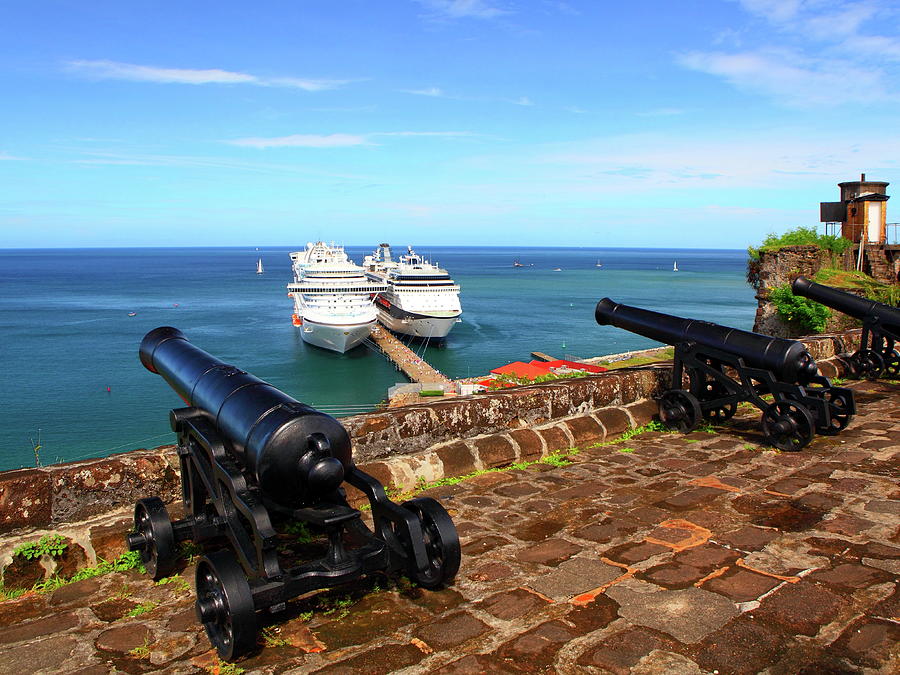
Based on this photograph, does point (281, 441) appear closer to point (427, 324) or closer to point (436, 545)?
point (436, 545)

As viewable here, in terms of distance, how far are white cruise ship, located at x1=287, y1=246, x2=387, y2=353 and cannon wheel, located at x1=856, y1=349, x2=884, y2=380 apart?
38534 millimetres

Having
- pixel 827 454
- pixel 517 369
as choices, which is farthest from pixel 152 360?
pixel 517 369

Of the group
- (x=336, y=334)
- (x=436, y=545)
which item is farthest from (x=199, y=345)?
(x=436, y=545)

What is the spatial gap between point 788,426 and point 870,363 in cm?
341

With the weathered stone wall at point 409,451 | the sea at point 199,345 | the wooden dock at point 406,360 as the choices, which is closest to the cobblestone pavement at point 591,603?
the weathered stone wall at point 409,451

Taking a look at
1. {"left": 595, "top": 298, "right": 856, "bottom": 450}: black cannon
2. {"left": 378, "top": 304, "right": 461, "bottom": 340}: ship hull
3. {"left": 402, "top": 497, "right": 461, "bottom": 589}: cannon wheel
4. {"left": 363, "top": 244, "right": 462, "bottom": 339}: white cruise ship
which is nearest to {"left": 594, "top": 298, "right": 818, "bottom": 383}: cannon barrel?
{"left": 595, "top": 298, "right": 856, "bottom": 450}: black cannon

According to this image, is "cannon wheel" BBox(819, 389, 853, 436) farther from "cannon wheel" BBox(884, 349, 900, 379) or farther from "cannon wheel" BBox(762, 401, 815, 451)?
"cannon wheel" BBox(884, 349, 900, 379)

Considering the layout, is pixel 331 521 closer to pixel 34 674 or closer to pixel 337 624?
pixel 337 624

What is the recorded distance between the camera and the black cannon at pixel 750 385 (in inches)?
193

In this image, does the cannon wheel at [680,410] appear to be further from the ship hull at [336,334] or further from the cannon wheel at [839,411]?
the ship hull at [336,334]

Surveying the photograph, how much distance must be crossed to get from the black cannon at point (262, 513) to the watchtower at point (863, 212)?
29440 mm

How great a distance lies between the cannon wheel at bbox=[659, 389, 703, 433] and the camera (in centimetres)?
536

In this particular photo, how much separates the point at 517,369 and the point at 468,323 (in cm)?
2988

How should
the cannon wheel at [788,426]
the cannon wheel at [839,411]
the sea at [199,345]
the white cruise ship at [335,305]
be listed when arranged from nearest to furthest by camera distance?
the cannon wheel at [788,426]
the cannon wheel at [839,411]
the sea at [199,345]
the white cruise ship at [335,305]
